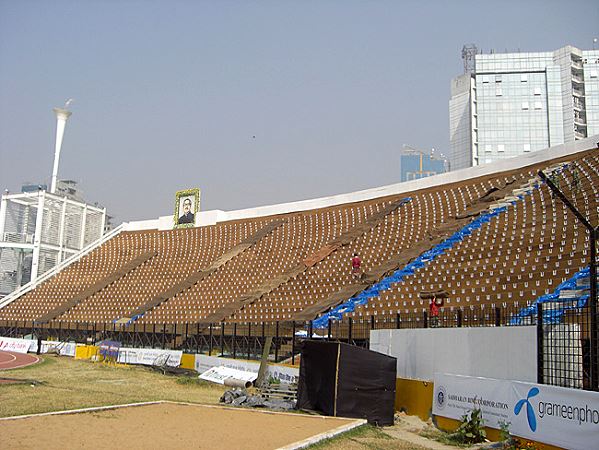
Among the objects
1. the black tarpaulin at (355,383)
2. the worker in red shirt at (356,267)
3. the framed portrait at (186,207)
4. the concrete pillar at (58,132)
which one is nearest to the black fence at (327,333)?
the black tarpaulin at (355,383)

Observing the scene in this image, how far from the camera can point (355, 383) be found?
14.4m

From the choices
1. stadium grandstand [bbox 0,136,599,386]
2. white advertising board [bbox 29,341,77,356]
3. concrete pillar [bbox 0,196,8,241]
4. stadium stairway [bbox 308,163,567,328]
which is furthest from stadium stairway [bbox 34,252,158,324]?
stadium stairway [bbox 308,163,567,328]

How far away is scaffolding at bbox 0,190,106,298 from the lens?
183 feet

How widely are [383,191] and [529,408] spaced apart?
30.4 meters

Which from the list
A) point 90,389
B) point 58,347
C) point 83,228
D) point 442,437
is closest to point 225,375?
point 90,389

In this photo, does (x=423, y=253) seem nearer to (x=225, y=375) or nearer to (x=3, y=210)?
(x=225, y=375)

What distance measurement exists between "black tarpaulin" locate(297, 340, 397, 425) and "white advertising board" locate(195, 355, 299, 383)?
5493 millimetres

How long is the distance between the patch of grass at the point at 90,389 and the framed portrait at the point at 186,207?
2363 centimetres

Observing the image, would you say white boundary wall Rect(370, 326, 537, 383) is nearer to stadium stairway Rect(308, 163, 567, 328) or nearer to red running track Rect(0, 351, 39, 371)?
stadium stairway Rect(308, 163, 567, 328)

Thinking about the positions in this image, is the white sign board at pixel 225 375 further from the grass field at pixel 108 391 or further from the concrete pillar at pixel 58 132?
the concrete pillar at pixel 58 132

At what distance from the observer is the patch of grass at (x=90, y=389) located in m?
15.5

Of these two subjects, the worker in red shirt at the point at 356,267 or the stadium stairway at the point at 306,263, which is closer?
the worker in red shirt at the point at 356,267

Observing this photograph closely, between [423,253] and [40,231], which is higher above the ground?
[40,231]

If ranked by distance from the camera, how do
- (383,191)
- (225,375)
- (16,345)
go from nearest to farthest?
(225,375), (16,345), (383,191)
